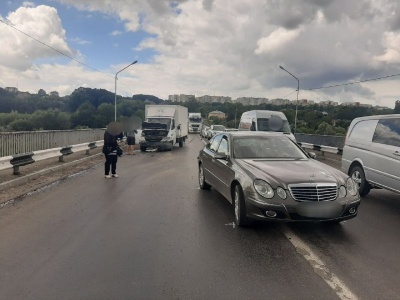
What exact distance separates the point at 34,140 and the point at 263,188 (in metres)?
11.8

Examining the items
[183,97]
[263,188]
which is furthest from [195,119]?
[183,97]

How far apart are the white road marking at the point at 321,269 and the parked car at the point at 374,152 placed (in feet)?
10.1

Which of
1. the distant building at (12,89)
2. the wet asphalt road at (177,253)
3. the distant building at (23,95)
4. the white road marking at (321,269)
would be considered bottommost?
the wet asphalt road at (177,253)

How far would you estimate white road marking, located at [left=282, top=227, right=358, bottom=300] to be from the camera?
10.7ft

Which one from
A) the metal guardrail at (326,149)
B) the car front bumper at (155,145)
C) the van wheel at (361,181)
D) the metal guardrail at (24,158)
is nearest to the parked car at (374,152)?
the van wheel at (361,181)

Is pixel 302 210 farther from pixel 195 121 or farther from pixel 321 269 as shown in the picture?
pixel 195 121

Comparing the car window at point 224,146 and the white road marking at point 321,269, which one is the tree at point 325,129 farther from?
the white road marking at point 321,269

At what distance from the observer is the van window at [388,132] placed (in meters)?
6.86

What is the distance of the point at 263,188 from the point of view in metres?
4.96

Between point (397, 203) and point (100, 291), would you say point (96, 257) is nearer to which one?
point (100, 291)

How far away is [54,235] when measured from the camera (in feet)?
16.1

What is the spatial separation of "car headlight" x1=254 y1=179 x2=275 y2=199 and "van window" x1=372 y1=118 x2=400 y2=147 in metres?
3.45

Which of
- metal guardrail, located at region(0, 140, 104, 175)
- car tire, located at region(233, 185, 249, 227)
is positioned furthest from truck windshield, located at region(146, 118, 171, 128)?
car tire, located at region(233, 185, 249, 227)

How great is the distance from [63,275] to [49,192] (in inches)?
195
